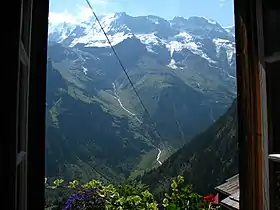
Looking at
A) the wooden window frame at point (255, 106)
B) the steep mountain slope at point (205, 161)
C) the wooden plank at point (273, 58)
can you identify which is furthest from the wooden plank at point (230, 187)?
the wooden plank at point (273, 58)

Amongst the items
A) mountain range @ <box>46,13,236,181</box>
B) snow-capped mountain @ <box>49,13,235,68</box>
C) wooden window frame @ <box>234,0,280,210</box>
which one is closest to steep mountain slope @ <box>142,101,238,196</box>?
mountain range @ <box>46,13,236,181</box>

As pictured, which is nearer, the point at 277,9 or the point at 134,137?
the point at 277,9

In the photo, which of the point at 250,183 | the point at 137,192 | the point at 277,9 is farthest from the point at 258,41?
the point at 137,192

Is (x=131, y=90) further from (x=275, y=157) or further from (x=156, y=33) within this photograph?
(x=275, y=157)

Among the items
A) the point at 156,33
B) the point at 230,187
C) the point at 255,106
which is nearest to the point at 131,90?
the point at 156,33

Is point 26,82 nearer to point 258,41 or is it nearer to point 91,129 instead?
point 258,41

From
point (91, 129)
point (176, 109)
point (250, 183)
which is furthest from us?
point (176, 109)
